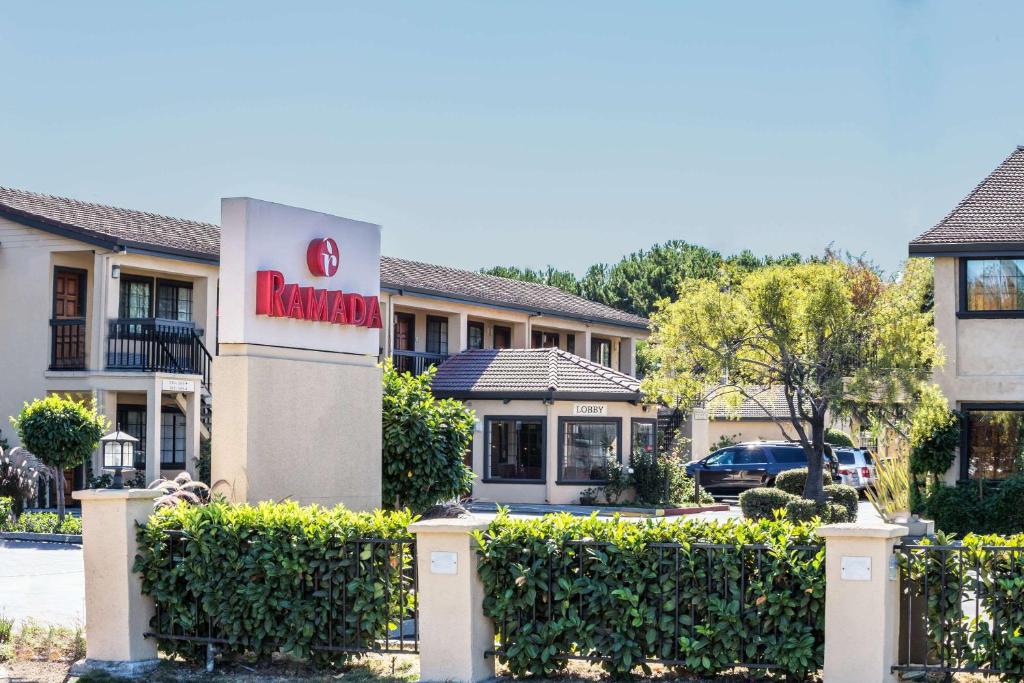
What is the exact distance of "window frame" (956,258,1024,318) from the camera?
963 inches

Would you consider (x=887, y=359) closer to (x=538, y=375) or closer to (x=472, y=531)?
(x=538, y=375)

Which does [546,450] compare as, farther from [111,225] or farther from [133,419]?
[111,225]

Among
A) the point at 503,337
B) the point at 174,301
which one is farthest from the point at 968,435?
the point at 503,337

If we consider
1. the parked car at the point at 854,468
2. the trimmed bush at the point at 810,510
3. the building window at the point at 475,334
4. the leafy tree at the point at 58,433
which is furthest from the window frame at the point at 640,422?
the leafy tree at the point at 58,433

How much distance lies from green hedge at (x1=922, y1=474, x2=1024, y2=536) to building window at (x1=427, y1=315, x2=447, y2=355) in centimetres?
1827

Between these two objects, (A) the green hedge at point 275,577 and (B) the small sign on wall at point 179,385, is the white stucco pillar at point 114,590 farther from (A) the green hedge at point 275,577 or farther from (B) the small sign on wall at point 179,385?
(B) the small sign on wall at point 179,385

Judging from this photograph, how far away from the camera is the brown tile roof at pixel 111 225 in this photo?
28.1 meters

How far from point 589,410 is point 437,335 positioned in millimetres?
6883

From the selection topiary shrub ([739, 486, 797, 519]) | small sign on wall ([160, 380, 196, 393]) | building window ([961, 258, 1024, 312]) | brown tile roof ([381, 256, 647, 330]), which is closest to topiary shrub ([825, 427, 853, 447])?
brown tile roof ([381, 256, 647, 330])

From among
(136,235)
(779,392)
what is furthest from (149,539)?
(779,392)

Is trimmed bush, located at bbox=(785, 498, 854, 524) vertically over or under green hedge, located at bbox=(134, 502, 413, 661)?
under

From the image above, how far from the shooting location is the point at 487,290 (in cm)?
4116

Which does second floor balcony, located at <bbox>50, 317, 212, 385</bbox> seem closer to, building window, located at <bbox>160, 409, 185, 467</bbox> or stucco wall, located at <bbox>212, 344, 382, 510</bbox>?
building window, located at <bbox>160, 409, 185, 467</bbox>

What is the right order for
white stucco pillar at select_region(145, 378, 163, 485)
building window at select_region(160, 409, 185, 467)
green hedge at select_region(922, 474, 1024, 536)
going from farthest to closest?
1. building window at select_region(160, 409, 185, 467)
2. white stucco pillar at select_region(145, 378, 163, 485)
3. green hedge at select_region(922, 474, 1024, 536)
